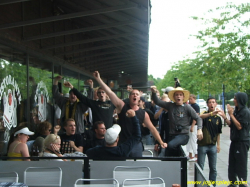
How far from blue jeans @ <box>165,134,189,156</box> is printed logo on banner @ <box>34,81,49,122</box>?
13.7ft

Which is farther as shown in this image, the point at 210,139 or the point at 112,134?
the point at 210,139

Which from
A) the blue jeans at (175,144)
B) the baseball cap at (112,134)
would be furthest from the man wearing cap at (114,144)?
the blue jeans at (175,144)

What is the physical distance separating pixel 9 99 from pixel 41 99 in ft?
7.27

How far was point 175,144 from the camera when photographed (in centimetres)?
616

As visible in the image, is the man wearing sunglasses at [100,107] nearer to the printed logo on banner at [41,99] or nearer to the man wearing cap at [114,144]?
the man wearing cap at [114,144]

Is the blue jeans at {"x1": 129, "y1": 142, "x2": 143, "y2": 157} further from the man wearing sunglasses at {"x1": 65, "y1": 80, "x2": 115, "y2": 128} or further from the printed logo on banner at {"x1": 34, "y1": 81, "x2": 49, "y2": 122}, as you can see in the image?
the printed logo on banner at {"x1": 34, "y1": 81, "x2": 49, "y2": 122}

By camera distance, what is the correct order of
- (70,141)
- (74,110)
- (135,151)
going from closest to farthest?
1. (135,151)
2. (70,141)
3. (74,110)

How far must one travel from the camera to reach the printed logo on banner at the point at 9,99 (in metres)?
7.09

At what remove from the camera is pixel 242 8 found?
17.3 m

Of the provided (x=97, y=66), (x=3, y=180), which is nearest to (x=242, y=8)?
(x=97, y=66)

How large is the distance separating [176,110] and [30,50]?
13.5 feet

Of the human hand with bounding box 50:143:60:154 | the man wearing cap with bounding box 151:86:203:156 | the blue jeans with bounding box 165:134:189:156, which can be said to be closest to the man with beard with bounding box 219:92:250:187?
the man wearing cap with bounding box 151:86:203:156

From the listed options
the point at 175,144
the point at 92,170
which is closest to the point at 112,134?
the point at 92,170

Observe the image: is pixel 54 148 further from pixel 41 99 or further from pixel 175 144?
pixel 41 99
